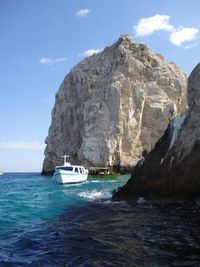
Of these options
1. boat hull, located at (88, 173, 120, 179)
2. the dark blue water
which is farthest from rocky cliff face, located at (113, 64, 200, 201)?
boat hull, located at (88, 173, 120, 179)

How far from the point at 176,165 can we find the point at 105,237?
9.32m

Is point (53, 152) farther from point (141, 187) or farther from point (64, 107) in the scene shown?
point (141, 187)

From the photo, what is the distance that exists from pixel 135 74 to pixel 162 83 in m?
8.29

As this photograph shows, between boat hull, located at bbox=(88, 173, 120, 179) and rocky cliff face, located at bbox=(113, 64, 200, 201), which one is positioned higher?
rocky cliff face, located at bbox=(113, 64, 200, 201)

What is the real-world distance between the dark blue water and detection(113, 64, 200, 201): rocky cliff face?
1.39 metres

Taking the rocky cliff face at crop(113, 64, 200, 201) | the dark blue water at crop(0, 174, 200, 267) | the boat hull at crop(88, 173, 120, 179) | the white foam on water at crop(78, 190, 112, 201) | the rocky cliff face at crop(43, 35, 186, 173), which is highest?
the rocky cliff face at crop(43, 35, 186, 173)

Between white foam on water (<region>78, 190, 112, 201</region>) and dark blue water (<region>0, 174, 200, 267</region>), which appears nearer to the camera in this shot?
dark blue water (<region>0, 174, 200, 267</region>)

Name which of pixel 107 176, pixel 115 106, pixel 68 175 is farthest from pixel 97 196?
pixel 115 106

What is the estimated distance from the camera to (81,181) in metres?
57.3

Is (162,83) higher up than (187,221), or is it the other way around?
(162,83)

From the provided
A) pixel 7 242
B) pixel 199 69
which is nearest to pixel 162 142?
pixel 199 69

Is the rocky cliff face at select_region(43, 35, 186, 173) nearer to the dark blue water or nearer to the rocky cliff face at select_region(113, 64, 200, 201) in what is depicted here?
the rocky cliff face at select_region(113, 64, 200, 201)

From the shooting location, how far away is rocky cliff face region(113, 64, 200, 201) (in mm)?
20656

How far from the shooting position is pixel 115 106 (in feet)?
288
